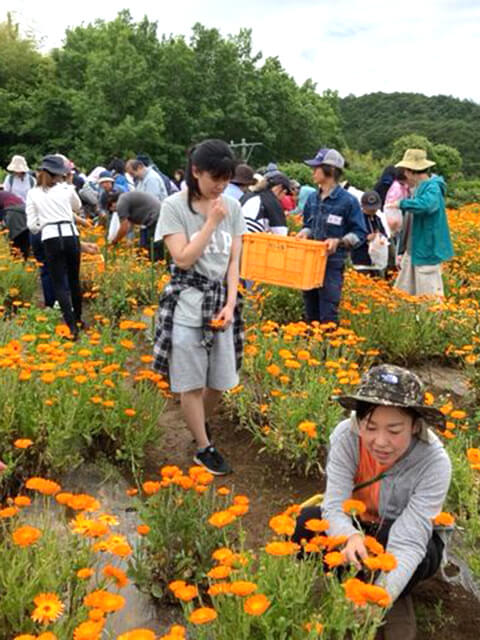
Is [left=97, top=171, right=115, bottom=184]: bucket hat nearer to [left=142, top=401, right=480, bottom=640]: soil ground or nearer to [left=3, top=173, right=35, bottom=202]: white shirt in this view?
[left=3, top=173, right=35, bottom=202]: white shirt

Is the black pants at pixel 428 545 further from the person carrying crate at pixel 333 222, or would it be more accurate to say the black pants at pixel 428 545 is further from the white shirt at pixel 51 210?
the white shirt at pixel 51 210

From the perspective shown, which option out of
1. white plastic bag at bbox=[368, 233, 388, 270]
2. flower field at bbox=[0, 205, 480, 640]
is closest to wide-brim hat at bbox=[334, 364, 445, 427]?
flower field at bbox=[0, 205, 480, 640]

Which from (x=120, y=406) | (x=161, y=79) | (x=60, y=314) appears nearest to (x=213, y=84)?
(x=161, y=79)

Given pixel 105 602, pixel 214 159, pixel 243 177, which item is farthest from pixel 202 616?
pixel 243 177

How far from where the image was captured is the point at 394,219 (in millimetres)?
6539

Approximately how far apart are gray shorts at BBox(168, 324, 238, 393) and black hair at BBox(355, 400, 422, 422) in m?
1.16

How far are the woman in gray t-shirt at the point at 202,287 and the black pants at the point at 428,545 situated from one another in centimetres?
100

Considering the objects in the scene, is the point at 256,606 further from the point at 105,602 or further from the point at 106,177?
the point at 106,177

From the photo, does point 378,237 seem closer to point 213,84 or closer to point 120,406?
point 120,406

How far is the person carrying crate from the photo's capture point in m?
5.00

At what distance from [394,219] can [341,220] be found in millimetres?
1639

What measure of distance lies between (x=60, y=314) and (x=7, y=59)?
37.7 m

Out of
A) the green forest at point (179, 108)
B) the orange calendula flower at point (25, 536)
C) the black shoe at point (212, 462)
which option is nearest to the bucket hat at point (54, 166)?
the black shoe at point (212, 462)

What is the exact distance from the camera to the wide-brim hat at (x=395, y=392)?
7.22 ft
